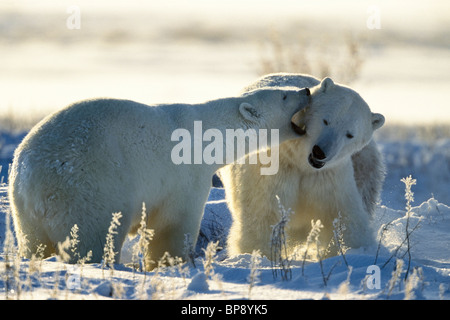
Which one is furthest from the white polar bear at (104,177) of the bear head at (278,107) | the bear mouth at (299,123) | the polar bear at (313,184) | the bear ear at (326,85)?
the bear ear at (326,85)

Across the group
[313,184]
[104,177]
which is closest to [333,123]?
Result: [313,184]

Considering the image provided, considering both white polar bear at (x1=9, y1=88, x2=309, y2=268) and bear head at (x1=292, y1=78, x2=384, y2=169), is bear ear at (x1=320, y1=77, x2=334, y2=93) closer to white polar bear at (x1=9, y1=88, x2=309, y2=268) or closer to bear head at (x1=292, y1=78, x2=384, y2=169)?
bear head at (x1=292, y1=78, x2=384, y2=169)

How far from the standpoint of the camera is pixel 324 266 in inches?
152

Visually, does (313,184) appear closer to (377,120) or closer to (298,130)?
(298,130)

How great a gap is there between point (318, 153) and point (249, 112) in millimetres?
669

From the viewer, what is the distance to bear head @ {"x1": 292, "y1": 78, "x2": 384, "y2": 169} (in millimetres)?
4996

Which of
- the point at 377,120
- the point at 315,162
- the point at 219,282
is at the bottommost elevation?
the point at 219,282

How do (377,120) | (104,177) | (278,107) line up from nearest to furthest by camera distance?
1. (104,177)
2. (278,107)
3. (377,120)

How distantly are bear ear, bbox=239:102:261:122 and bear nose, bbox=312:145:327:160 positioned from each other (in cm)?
57

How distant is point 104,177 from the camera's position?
409 cm

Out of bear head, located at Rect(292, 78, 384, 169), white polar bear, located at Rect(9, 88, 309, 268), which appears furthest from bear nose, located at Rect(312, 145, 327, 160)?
white polar bear, located at Rect(9, 88, 309, 268)
